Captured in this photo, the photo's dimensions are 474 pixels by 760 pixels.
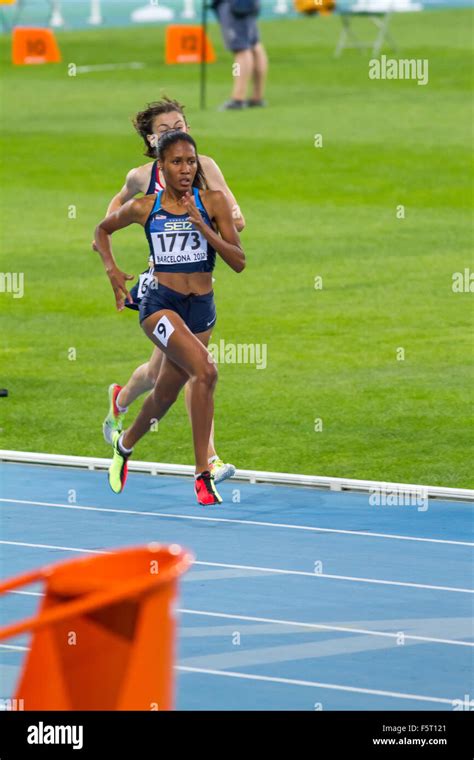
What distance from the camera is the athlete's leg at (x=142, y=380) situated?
1133 centimetres

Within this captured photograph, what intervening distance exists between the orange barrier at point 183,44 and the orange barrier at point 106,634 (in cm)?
2783

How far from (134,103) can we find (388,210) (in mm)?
8078

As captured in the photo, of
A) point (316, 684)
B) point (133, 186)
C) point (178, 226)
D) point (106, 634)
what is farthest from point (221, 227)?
point (106, 634)

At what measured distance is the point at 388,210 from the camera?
863 inches

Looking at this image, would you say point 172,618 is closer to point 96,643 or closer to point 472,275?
point 96,643

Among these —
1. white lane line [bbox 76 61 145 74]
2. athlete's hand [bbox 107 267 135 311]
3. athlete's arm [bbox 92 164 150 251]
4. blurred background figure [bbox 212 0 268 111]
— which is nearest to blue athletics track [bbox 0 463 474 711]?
athlete's hand [bbox 107 267 135 311]

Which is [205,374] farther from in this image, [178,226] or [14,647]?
[14,647]

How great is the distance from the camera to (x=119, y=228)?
1067cm

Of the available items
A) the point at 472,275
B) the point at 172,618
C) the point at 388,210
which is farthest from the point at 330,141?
the point at 172,618

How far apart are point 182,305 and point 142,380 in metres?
1.15

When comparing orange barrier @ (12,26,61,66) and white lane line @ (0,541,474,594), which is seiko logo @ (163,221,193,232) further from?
orange barrier @ (12,26,61,66)
